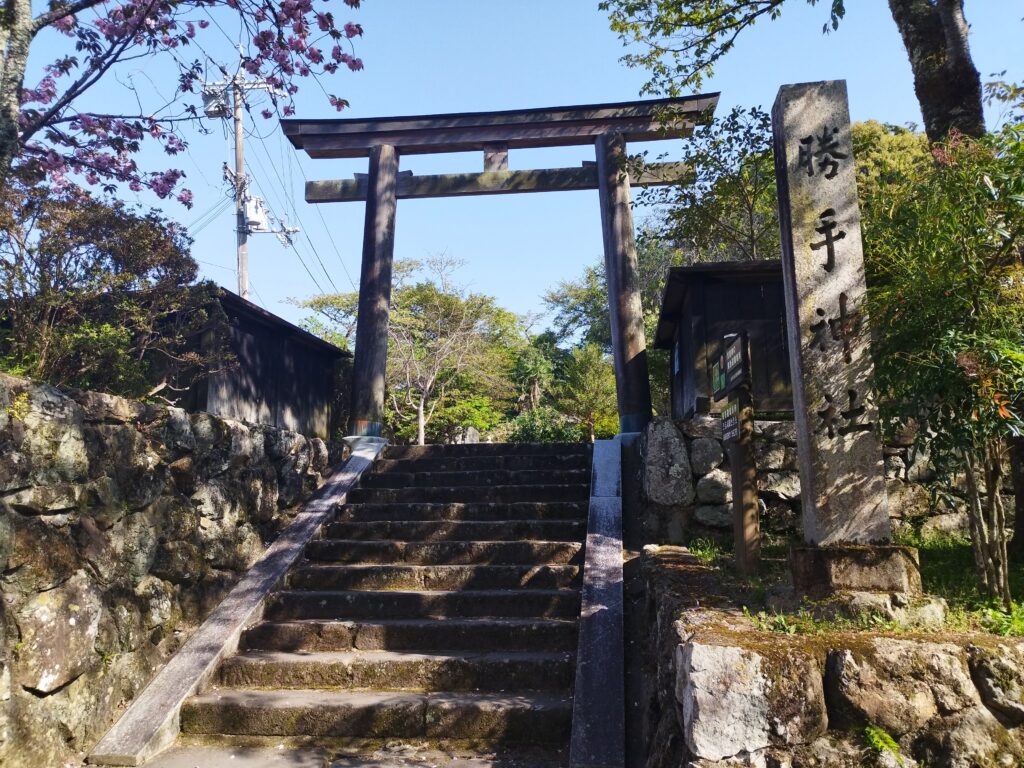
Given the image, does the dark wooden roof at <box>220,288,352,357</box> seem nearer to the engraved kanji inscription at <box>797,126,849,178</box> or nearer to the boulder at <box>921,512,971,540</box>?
the engraved kanji inscription at <box>797,126,849,178</box>

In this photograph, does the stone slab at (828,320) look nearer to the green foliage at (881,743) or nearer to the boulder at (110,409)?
the green foliage at (881,743)

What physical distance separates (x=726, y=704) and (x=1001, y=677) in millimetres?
1077

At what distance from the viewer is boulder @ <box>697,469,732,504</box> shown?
701 cm

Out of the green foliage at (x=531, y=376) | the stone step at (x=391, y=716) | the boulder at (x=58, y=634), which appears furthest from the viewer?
the green foliage at (x=531, y=376)

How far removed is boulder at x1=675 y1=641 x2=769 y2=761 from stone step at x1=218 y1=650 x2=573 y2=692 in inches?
87.4

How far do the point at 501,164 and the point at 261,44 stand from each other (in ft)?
16.7

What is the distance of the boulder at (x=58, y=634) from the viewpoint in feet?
13.1

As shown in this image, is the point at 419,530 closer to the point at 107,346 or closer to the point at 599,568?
the point at 599,568

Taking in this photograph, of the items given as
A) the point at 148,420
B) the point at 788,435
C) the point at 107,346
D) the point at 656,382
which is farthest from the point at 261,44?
the point at 656,382

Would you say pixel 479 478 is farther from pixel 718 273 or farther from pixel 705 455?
pixel 718 273

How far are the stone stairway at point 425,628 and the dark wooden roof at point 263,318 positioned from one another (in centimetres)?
373

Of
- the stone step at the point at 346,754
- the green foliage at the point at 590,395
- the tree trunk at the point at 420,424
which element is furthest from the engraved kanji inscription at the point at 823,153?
the tree trunk at the point at 420,424

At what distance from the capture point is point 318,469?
8195 millimetres

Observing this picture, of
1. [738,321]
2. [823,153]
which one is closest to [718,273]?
[738,321]
